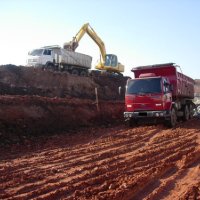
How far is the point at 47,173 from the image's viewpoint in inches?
303

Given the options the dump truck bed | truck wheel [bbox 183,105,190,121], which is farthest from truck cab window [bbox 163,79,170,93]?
truck wheel [bbox 183,105,190,121]

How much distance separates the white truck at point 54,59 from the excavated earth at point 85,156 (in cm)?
764

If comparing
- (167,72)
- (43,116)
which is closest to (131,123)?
(167,72)

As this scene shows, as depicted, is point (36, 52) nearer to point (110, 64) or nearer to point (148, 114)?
point (110, 64)

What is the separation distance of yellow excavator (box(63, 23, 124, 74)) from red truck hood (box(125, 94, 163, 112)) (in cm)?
1557

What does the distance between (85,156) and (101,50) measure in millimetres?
25911

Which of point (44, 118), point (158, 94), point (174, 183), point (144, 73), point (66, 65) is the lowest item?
point (174, 183)

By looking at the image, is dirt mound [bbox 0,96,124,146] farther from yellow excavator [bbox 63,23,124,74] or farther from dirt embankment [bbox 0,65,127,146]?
yellow excavator [bbox 63,23,124,74]

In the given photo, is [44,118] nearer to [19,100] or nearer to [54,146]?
[19,100]

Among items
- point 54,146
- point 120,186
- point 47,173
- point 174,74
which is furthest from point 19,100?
point 120,186

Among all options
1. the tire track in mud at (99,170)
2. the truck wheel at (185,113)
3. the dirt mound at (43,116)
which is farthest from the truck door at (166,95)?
the dirt mound at (43,116)

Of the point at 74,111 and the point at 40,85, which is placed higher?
the point at 40,85

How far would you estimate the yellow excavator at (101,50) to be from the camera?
30531 millimetres

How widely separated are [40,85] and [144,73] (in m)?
9.52
